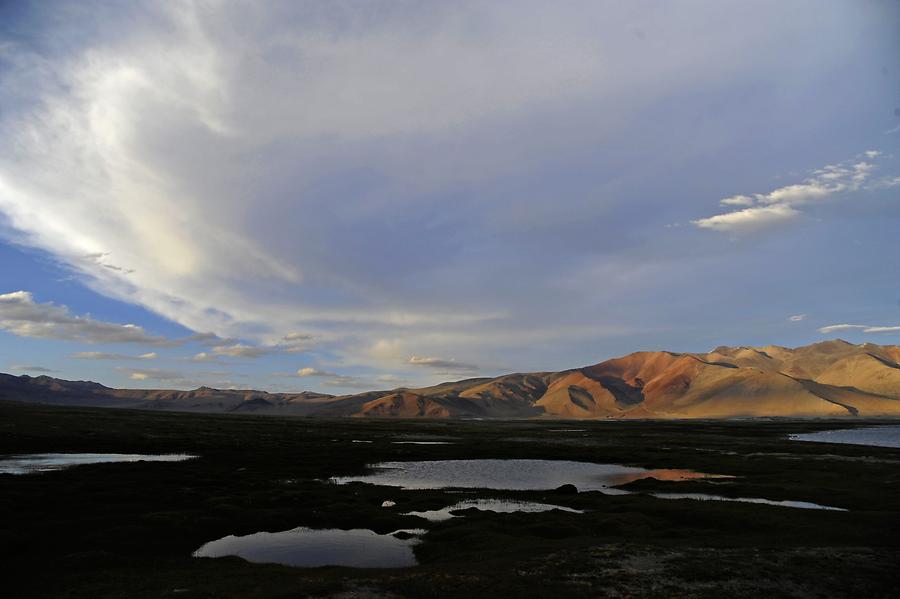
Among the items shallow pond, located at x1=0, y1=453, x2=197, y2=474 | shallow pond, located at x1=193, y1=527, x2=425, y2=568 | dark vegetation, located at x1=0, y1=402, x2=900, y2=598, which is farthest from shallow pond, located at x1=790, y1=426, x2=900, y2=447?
shallow pond, located at x1=0, y1=453, x2=197, y2=474

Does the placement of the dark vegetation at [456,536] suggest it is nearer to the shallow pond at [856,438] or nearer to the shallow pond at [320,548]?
the shallow pond at [320,548]

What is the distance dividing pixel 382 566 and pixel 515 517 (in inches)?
447

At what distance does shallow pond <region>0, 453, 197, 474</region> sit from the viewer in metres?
51.7

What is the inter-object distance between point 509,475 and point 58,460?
50.7m

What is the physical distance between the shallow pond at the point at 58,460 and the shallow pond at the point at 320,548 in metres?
32.5

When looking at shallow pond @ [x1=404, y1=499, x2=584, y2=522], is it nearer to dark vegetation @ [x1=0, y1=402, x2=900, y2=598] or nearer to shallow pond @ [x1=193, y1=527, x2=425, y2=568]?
dark vegetation @ [x1=0, y1=402, x2=900, y2=598]

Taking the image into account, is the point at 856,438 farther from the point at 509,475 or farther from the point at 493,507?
the point at 493,507

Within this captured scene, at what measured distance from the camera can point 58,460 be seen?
6044 cm

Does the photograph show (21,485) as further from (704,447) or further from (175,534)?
(704,447)

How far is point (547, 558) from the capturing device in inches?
944

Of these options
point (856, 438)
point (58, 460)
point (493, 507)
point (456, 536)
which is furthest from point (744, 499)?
point (856, 438)

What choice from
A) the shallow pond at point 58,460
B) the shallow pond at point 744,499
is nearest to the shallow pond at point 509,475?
the shallow pond at point 744,499

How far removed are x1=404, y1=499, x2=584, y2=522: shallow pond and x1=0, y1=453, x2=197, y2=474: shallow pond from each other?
38.4 m

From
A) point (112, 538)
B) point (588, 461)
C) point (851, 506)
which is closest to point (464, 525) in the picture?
point (112, 538)
